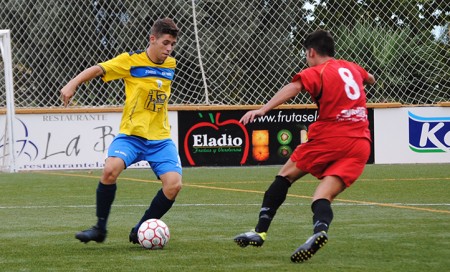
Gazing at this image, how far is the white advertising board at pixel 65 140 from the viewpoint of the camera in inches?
708

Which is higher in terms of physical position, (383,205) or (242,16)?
(242,16)

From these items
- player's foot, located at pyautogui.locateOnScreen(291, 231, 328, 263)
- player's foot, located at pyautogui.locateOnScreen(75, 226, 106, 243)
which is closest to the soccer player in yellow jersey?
player's foot, located at pyautogui.locateOnScreen(75, 226, 106, 243)

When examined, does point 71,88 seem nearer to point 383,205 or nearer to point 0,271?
point 0,271

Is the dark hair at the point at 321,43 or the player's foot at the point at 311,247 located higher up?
the dark hair at the point at 321,43

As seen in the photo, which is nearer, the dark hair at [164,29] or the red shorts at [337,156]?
the red shorts at [337,156]

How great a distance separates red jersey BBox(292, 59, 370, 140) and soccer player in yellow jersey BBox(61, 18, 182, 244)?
1.46 meters

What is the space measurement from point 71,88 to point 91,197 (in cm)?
535

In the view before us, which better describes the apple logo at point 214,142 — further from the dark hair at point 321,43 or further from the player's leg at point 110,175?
the dark hair at point 321,43

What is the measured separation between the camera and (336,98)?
6.62 m

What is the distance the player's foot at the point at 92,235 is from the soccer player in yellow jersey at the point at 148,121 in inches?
5.5

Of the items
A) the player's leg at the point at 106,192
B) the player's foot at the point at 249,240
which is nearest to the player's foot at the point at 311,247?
the player's foot at the point at 249,240

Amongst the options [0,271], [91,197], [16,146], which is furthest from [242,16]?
[0,271]

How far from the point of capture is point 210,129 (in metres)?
18.2

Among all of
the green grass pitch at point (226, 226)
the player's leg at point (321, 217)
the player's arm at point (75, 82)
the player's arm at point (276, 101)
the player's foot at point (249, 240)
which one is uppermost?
the player's arm at point (75, 82)
